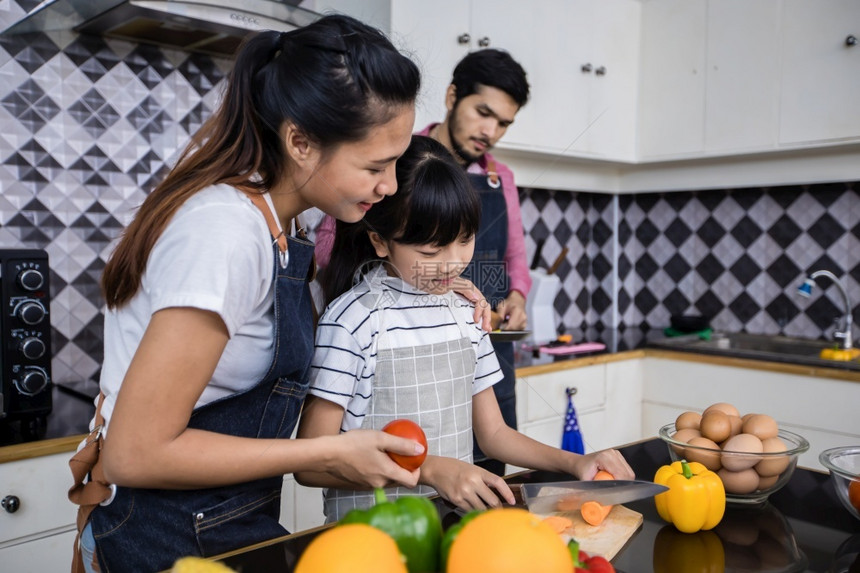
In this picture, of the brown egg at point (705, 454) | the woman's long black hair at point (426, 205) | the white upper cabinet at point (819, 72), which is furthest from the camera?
the white upper cabinet at point (819, 72)

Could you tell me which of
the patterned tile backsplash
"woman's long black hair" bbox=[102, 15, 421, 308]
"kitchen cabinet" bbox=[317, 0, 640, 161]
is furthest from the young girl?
the patterned tile backsplash

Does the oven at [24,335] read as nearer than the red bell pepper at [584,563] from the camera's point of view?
No

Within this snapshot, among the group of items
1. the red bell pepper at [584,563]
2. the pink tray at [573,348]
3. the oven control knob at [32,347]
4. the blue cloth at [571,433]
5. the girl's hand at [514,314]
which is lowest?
the blue cloth at [571,433]

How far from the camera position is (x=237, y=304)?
2.49 feet

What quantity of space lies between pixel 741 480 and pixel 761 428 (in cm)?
8

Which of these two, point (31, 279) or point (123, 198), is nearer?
point (31, 279)

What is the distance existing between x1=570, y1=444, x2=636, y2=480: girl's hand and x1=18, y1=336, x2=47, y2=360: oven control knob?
3.56 ft

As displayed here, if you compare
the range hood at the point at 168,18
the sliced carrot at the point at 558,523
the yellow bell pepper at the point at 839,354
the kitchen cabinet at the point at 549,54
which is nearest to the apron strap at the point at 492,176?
the kitchen cabinet at the point at 549,54

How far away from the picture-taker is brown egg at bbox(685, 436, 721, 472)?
93cm

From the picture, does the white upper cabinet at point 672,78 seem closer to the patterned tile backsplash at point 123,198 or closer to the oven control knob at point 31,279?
the patterned tile backsplash at point 123,198

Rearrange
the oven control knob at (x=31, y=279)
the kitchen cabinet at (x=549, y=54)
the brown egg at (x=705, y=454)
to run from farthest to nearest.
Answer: the kitchen cabinet at (x=549, y=54)
the oven control knob at (x=31, y=279)
the brown egg at (x=705, y=454)

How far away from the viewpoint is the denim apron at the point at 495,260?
1732 millimetres

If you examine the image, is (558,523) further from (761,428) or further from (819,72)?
(819,72)

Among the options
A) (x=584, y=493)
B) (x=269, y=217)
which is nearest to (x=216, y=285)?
(x=269, y=217)
